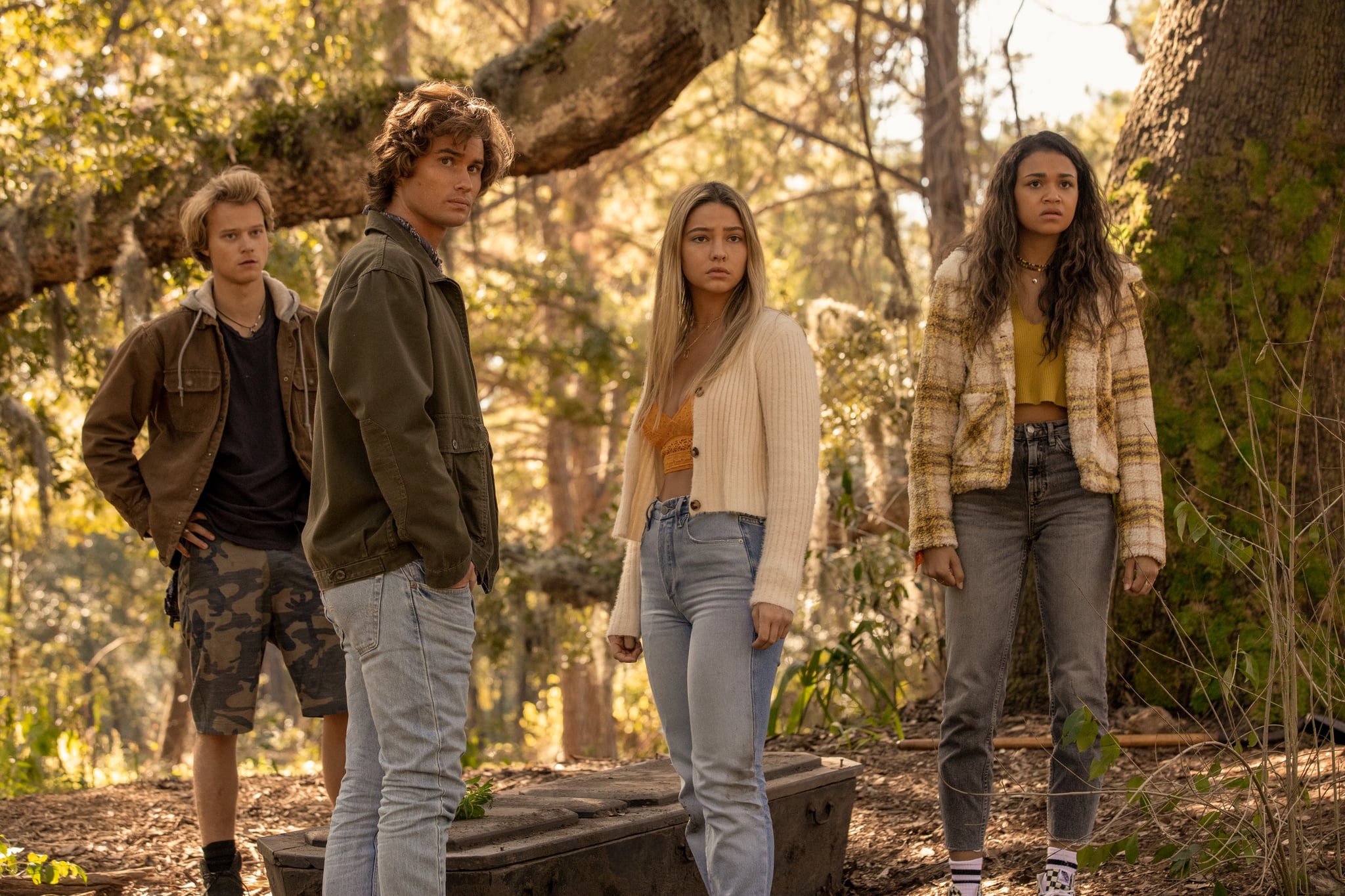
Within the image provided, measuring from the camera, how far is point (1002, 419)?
2920 millimetres

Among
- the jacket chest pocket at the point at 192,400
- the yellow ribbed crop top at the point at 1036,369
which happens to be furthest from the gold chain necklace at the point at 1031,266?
the jacket chest pocket at the point at 192,400

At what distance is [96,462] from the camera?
10.9ft

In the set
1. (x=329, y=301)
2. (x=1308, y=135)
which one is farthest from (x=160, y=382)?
(x=1308, y=135)

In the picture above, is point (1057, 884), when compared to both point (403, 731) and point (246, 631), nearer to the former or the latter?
point (403, 731)

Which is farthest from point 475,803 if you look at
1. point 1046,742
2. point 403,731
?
point 1046,742

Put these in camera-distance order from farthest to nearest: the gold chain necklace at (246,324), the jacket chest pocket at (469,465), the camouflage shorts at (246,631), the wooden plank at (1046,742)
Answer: the wooden plank at (1046,742), the gold chain necklace at (246,324), the camouflage shorts at (246,631), the jacket chest pocket at (469,465)

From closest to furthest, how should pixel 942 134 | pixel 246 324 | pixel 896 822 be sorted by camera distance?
1. pixel 246 324
2. pixel 896 822
3. pixel 942 134

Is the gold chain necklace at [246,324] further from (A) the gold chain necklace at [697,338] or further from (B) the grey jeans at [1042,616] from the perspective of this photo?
(B) the grey jeans at [1042,616]

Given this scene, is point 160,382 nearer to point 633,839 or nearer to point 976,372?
point 633,839

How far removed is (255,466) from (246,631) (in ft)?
1.55

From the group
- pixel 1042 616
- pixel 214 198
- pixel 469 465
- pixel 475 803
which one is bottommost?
pixel 475 803

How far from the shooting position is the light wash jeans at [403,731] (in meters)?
2.11

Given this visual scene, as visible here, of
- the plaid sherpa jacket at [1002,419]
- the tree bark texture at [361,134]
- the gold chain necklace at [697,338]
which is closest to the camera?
the gold chain necklace at [697,338]

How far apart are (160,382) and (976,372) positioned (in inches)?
90.2
